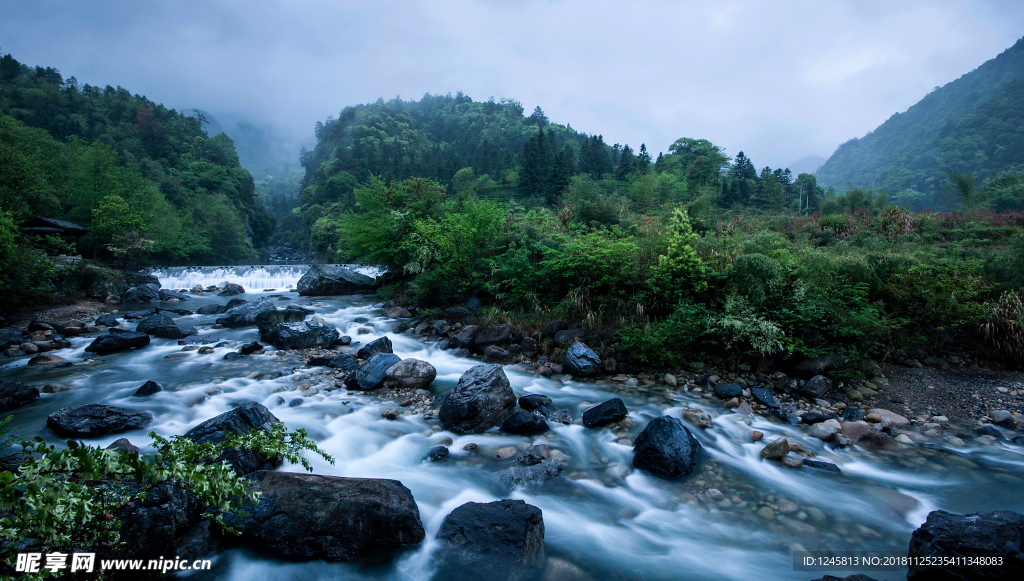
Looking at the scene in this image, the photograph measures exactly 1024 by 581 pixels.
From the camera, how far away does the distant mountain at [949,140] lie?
52.9m

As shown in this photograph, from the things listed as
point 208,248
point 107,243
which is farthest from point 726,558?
point 208,248

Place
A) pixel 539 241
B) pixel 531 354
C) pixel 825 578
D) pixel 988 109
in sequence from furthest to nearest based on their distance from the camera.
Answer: pixel 988 109
pixel 539 241
pixel 531 354
pixel 825 578

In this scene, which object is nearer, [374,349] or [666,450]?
[666,450]

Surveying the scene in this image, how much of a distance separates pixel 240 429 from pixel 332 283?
1609 centimetres

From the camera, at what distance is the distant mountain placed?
5291cm

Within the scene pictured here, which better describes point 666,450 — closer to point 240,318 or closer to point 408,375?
point 408,375

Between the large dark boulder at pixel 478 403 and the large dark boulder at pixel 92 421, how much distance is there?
4596 mm

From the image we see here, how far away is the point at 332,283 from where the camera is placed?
2020cm

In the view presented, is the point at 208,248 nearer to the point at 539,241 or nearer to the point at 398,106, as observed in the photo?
the point at 539,241

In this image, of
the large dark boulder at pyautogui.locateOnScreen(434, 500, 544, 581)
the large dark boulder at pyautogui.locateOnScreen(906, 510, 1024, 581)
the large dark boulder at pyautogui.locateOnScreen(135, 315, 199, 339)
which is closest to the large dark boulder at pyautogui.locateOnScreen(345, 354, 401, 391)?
the large dark boulder at pyautogui.locateOnScreen(434, 500, 544, 581)

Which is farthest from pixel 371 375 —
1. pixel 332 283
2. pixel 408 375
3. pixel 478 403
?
pixel 332 283

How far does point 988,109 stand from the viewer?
62312 mm

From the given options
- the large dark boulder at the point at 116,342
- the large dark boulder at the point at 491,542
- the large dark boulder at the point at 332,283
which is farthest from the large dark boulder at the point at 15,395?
the large dark boulder at the point at 332,283

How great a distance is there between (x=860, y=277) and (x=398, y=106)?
154 meters
